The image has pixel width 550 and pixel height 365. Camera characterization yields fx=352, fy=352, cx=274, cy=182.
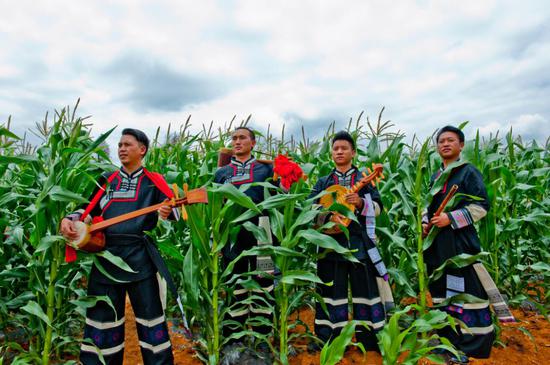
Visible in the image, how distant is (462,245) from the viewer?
3.08 m

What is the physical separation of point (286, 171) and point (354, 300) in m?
1.29

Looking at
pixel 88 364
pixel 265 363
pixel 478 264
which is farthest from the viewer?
pixel 478 264

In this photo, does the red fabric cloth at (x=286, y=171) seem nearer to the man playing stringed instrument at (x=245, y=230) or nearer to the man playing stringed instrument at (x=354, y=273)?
the man playing stringed instrument at (x=245, y=230)

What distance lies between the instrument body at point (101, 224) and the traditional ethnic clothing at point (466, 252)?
2.11 meters

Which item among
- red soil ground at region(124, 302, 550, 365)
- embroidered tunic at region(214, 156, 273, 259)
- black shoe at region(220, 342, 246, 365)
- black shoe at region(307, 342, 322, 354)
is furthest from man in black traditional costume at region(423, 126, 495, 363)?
black shoe at region(220, 342, 246, 365)

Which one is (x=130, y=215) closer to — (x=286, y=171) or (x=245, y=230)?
(x=245, y=230)

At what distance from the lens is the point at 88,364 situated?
249 centimetres

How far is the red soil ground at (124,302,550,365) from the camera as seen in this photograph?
3.01 metres

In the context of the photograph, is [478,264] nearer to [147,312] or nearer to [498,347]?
[498,347]

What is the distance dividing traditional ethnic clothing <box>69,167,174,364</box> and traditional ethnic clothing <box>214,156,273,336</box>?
0.68 m

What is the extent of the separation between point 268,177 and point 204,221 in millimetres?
845

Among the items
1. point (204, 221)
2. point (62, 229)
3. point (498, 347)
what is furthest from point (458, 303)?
point (62, 229)

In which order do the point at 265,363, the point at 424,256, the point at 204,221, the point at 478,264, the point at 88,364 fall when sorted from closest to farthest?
the point at 88,364 < the point at 204,221 < the point at 265,363 < the point at 478,264 < the point at 424,256

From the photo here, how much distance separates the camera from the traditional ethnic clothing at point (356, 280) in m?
3.02
